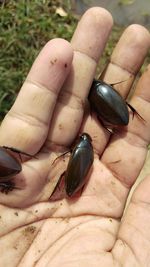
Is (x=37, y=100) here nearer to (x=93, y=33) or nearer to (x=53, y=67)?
(x=53, y=67)

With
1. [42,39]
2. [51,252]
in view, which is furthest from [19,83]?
[51,252]

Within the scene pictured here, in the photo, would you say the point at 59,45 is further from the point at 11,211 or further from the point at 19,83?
the point at 19,83

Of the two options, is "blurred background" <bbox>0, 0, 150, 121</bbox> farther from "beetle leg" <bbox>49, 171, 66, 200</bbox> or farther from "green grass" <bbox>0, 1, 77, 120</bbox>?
"beetle leg" <bbox>49, 171, 66, 200</bbox>

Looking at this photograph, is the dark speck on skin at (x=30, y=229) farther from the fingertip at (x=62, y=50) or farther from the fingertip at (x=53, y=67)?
the fingertip at (x=62, y=50)

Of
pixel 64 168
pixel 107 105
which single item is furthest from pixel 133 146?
pixel 64 168

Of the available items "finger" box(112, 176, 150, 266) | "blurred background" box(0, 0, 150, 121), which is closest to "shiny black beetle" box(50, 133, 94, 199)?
"finger" box(112, 176, 150, 266)
